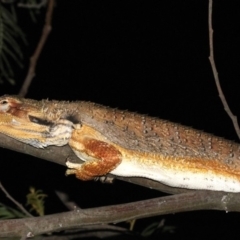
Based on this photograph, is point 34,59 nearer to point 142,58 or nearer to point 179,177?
point 179,177

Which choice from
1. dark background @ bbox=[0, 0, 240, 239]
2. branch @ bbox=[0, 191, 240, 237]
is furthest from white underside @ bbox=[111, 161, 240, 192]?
dark background @ bbox=[0, 0, 240, 239]

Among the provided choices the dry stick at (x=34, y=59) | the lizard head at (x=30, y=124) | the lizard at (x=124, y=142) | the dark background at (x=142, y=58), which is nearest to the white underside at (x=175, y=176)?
the lizard at (x=124, y=142)

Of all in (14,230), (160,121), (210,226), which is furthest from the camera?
(210,226)

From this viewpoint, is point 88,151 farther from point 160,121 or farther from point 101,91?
point 101,91

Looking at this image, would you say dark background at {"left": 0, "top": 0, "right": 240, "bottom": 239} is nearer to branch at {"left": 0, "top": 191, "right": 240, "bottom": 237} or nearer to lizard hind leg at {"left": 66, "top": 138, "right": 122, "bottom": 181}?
lizard hind leg at {"left": 66, "top": 138, "right": 122, "bottom": 181}

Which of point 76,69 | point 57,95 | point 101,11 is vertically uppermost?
point 101,11

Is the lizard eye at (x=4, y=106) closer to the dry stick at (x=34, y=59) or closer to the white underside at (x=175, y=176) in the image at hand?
the white underside at (x=175, y=176)

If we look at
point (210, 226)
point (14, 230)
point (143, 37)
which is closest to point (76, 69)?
point (143, 37)
